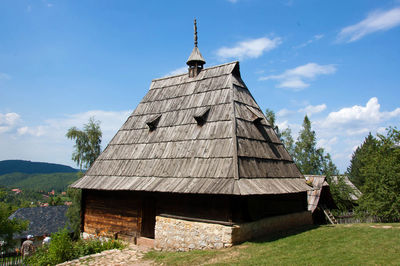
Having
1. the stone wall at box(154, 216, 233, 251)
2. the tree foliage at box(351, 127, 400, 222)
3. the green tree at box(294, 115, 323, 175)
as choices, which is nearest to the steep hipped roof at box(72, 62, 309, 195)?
the stone wall at box(154, 216, 233, 251)

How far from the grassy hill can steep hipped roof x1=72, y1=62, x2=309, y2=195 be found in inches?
6112

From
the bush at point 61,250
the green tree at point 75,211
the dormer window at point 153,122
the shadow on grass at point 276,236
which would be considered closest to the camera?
the shadow on grass at point 276,236

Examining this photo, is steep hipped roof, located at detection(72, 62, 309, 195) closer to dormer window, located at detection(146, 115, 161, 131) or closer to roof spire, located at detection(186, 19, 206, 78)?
dormer window, located at detection(146, 115, 161, 131)

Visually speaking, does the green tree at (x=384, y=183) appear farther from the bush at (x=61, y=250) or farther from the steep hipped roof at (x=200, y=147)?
the bush at (x=61, y=250)

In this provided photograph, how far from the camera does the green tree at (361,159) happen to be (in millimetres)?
19312

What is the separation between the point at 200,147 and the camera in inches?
470

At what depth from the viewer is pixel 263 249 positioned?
8.73m

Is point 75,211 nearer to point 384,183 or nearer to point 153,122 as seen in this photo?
point 153,122

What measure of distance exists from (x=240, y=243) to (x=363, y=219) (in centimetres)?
1254

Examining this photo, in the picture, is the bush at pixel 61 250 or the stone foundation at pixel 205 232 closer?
the stone foundation at pixel 205 232

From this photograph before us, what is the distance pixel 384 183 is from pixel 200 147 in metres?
12.3

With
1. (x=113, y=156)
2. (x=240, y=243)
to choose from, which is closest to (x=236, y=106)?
(x=240, y=243)

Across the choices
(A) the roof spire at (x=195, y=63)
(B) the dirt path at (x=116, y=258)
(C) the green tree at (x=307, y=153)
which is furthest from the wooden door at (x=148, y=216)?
(C) the green tree at (x=307, y=153)

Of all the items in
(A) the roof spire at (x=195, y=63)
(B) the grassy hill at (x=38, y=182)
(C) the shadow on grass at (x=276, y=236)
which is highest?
(A) the roof spire at (x=195, y=63)
